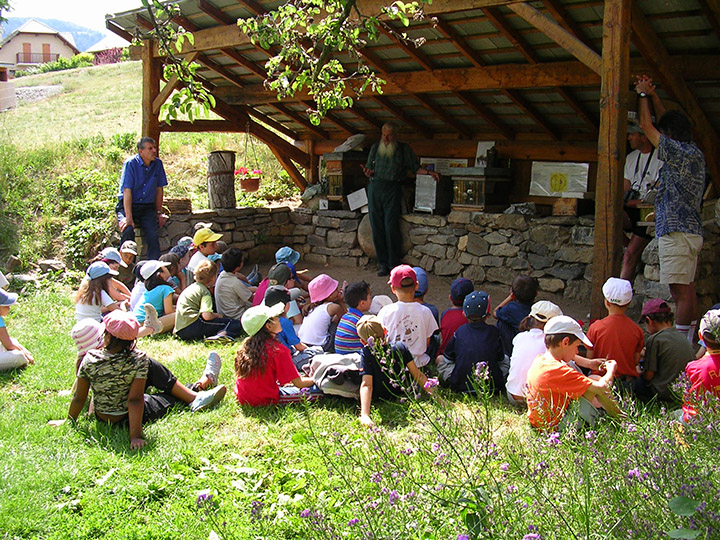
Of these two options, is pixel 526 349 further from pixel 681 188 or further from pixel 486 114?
pixel 486 114

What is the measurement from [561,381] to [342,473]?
151 cm

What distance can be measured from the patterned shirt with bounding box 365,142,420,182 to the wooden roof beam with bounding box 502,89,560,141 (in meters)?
1.71

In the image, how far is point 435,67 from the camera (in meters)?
8.15

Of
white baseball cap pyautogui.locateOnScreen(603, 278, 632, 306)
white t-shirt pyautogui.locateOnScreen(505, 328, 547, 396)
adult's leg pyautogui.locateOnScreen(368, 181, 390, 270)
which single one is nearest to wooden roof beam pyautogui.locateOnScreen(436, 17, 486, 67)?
adult's leg pyautogui.locateOnScreen(368, 181, 390, 270)

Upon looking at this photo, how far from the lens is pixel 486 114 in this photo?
8.88m

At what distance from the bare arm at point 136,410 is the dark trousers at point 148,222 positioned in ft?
16.1

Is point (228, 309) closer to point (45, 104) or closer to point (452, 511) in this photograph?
point (452, 511)

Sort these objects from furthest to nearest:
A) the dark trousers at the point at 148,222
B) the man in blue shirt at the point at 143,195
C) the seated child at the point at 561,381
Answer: the dark trousers at the point at 148,222 < the man in blue shirt at the point at 143,195 < the seated child at the point at 561,381

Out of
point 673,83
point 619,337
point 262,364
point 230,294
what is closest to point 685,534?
point 619,337

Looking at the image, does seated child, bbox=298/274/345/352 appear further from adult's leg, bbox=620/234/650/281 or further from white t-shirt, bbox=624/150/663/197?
white t-shirt, bbox=624/150/663/197

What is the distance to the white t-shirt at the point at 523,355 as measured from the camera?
14.5 ft

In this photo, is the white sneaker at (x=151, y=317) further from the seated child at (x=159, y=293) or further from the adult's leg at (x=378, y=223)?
the adult's leg at (x=378, y=223)

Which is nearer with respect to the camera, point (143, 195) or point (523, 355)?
point (523, 355)

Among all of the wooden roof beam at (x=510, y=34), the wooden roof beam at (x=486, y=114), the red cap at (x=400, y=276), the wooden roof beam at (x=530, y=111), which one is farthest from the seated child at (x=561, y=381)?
the wooden roof beam at (x=486, y=114)
